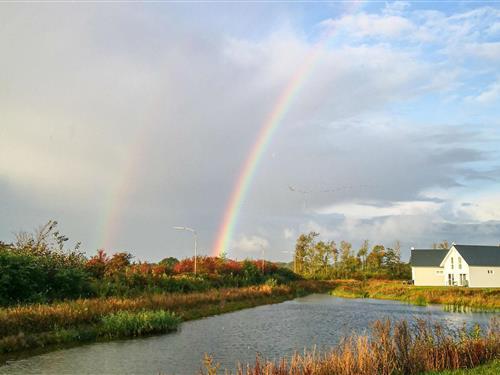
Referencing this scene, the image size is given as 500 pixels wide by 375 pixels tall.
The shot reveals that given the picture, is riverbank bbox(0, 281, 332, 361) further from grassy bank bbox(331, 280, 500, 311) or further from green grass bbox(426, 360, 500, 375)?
grassy bank bbox(331, 280, 500, 311)

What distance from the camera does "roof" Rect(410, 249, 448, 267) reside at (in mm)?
77938

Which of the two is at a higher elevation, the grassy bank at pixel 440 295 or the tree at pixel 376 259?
the tree at pixel 376 259

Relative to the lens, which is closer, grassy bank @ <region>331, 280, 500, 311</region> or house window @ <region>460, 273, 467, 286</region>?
grassy bank @ <region>331, 280, 500, 311</region>

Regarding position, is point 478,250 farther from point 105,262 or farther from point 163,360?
point 163,360

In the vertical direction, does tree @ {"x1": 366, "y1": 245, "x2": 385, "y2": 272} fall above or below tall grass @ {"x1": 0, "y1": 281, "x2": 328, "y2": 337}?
above

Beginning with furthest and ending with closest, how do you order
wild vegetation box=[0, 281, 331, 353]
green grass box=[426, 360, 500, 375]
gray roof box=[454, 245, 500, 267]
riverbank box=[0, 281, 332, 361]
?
gray roof box=[454, 245, 500, 267], wild vegetation box=[0, 281, 331, 353], riverbank box=[0, 281, 332, 361], green grass box=[426, 360, 500, 375]

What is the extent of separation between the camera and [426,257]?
7988 cm

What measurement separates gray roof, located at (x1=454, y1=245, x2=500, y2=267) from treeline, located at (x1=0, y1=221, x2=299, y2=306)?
1248 inches

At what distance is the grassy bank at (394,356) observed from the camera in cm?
1104

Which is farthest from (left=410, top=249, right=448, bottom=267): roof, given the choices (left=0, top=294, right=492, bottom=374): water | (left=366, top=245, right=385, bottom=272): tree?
(left=0, top=294, right=492, bottom=374): water

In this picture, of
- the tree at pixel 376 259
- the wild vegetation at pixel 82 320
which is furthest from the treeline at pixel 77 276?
the tree at pixel 376 259

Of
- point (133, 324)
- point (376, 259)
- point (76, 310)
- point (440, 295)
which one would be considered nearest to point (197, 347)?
point (133, 324)

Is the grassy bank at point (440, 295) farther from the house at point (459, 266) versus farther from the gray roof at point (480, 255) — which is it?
the gray roof at point (480, 255)

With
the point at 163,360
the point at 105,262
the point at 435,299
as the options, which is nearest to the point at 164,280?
the point at 105,262
